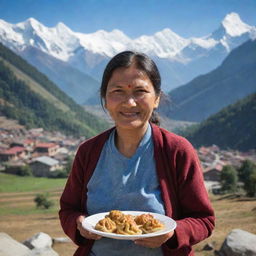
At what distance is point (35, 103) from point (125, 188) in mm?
162419

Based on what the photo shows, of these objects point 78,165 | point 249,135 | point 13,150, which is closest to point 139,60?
point 78,165

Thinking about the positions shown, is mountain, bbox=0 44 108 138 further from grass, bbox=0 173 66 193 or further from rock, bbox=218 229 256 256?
rock, bbox=218 229 256 256

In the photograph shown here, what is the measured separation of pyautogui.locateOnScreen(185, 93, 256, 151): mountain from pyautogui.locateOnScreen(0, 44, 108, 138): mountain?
42976mm

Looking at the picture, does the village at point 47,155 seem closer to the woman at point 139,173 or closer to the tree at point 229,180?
the tree at point 229,180

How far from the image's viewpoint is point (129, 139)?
9.46ft

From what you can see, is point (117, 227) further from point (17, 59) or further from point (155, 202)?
point (17, 59)

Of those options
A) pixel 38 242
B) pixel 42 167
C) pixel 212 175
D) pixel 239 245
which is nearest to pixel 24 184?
pixel 42 167

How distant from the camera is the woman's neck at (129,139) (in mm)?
2875

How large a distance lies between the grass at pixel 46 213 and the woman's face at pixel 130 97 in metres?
7.82

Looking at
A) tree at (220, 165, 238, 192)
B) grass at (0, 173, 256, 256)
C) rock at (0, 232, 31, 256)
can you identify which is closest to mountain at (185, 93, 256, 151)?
tree at (220, 165, 238, 192)

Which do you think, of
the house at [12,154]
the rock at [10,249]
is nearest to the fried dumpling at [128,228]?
the rock at [10,249]

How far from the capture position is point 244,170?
129 ft

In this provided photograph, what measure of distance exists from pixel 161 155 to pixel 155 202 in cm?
35

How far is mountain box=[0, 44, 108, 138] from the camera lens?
14275 centimetres
